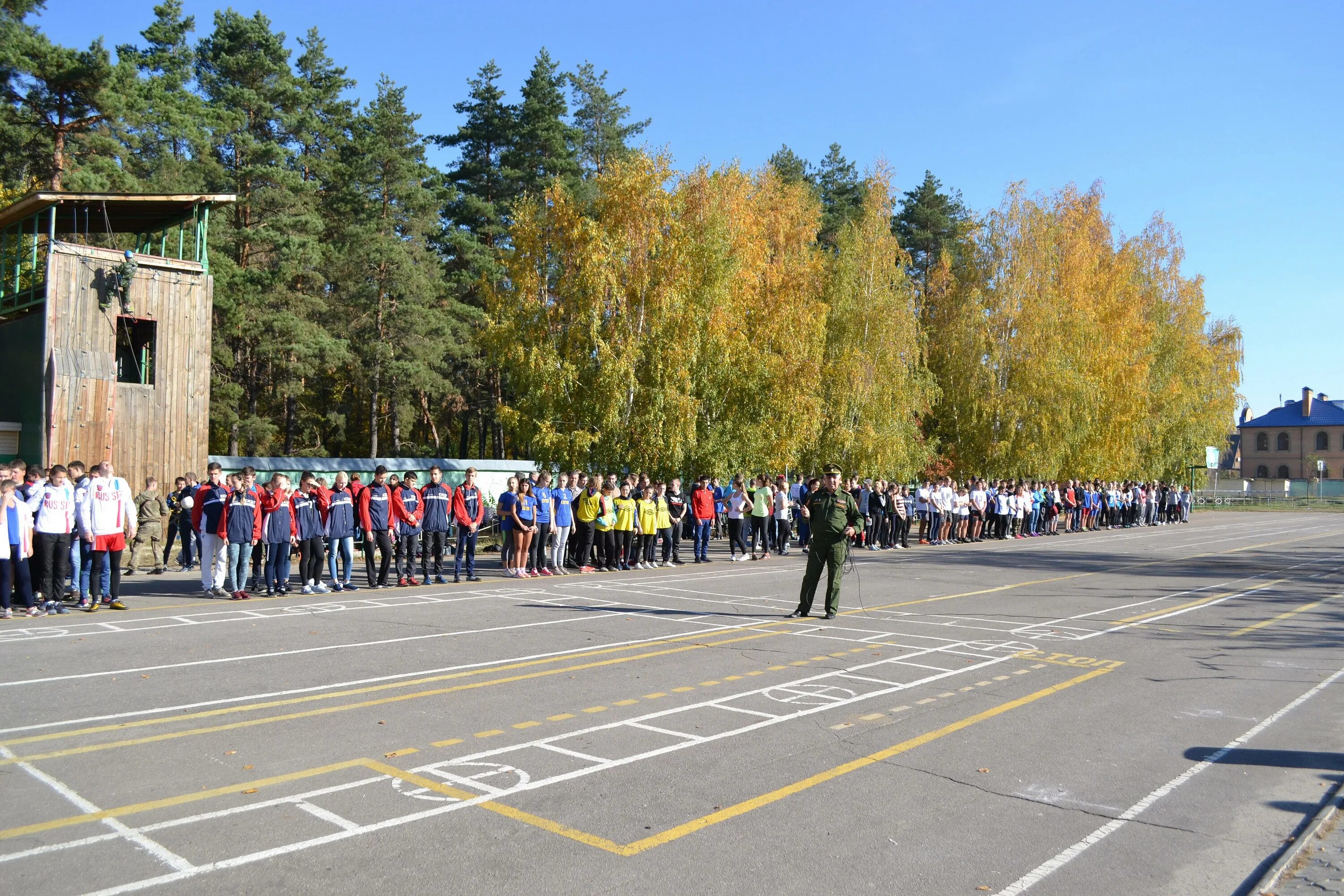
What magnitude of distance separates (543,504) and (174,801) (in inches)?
536

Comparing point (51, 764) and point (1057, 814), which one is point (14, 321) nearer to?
point (51, 764)

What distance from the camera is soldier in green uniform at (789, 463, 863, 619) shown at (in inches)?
536

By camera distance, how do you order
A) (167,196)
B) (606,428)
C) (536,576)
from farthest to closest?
(606,428) < (167,196) < (536,576)

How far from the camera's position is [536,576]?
1955 centimetres

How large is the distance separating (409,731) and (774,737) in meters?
2.68

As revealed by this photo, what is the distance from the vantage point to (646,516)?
21547 mm

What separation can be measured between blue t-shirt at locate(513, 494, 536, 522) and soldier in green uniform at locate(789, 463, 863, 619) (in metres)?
6.86

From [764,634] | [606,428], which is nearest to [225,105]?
[606,428]

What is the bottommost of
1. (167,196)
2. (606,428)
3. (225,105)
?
(606,428)

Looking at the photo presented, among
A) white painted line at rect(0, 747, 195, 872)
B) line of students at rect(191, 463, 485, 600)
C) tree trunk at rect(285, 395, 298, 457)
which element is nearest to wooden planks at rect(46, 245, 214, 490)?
line of students at rect(191, 463, 485, 600)

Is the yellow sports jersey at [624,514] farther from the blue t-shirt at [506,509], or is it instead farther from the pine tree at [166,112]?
the pine tree at [166,112]

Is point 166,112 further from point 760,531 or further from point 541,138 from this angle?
point 760,531

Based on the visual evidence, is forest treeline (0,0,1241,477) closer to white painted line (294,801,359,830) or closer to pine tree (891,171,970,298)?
pine tree (891,171,970,298)

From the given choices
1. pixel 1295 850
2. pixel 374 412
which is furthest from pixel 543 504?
pixel 374 412
